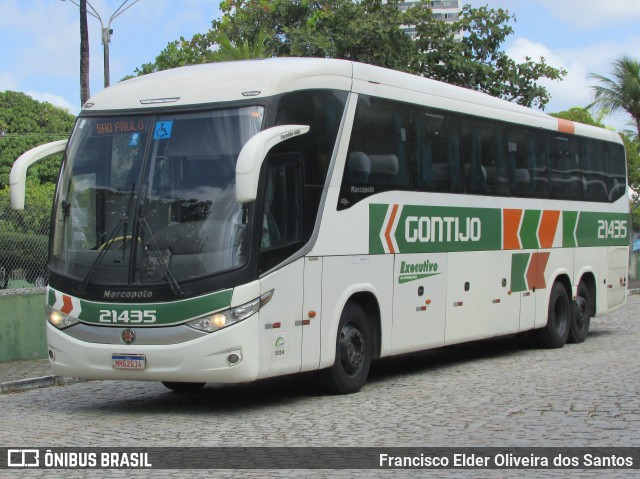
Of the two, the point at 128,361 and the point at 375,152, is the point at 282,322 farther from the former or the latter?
the point at 375,152

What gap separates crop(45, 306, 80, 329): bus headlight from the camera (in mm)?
11203

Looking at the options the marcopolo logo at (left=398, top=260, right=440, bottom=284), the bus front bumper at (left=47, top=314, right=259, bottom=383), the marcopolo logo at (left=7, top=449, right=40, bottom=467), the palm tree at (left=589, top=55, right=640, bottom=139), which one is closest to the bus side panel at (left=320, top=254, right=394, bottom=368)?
the marcopolo logo at (left=398, top=260, right=440, bottom=284)

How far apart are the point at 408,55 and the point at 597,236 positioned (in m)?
13.1

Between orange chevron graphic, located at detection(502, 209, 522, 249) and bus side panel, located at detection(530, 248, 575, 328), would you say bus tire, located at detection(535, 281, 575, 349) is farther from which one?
orange chevron graphic, located at detection(502, 209, 522, 249)

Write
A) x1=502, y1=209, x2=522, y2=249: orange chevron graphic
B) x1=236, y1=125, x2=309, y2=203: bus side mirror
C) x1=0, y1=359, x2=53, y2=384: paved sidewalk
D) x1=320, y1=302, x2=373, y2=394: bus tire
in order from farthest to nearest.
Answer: x1=502, y1=209, x2=522, y2=249: orange chevron graphic → x1=0, y1=359, x2=53, y2=384: paved sidewalk → x1=320, y1=302, x2=373, y2=394: bus tire → x1=236, y1=125, x2=309, y2=203: bus side mirror

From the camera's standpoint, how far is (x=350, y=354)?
12.3m

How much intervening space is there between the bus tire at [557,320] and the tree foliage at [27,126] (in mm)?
40068

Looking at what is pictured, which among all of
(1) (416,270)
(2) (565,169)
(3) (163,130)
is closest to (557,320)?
(2) (565,169)

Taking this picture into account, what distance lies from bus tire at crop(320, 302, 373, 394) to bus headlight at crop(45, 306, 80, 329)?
2717mm

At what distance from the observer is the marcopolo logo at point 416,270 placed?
44.1ft

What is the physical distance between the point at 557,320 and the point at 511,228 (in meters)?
2.62

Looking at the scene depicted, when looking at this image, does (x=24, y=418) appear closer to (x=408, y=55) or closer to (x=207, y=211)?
(x=207, y=211)

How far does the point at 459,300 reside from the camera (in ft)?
48.5

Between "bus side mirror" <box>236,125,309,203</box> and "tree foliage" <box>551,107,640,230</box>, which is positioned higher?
"tree foliage" <box>551,107,640,230</box>
